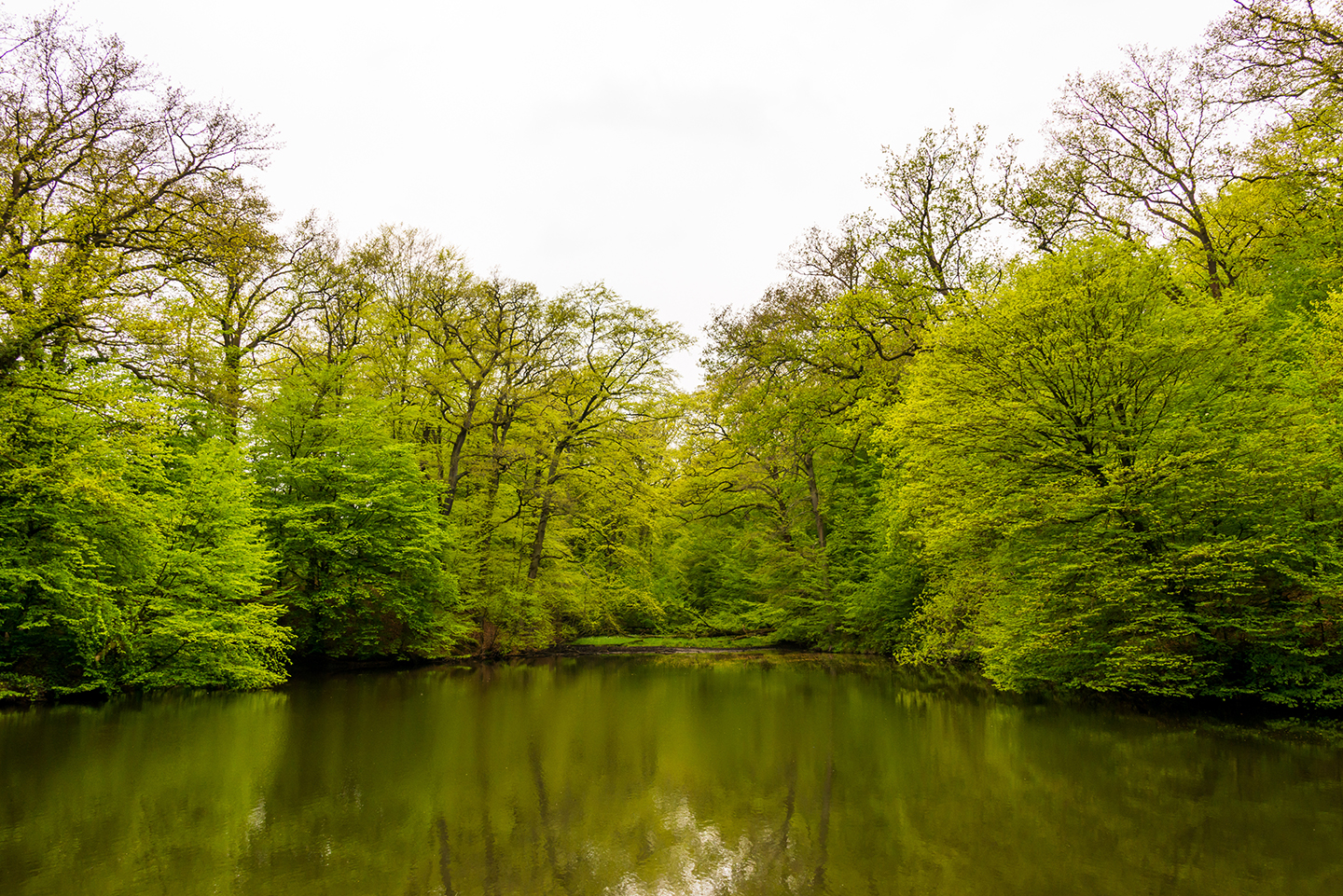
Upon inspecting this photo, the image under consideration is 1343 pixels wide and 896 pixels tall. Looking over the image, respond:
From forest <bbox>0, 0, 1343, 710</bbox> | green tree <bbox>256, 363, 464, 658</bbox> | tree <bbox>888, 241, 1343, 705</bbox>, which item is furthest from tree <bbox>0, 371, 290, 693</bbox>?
tree <bbox>888, 241, 1343, 705</bbox>

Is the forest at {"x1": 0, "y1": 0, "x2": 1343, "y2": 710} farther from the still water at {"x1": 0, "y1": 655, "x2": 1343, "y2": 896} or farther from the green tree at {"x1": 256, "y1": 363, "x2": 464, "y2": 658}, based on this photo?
the still water at {"x1": 0, "y1": 655, "x2": 1343, "y2": 896}

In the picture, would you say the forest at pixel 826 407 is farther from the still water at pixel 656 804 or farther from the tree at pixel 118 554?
the still water at pixel 656 804

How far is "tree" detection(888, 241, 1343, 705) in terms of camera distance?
36.2 feet

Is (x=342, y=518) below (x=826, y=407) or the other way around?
below

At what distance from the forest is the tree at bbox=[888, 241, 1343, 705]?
7 cm

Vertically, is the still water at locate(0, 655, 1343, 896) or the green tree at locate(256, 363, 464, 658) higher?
the green tree at locate(256, 363, 464, 658)

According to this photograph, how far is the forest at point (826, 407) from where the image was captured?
11.5 m

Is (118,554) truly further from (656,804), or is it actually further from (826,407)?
(826,407)

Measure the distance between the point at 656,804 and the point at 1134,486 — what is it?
27.0 ft

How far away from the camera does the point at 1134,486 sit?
11.4m

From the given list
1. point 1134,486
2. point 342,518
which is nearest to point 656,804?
A: point 1134,486

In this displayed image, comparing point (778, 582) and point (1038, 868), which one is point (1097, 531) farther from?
point (778, 582)

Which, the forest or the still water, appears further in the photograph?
the forest

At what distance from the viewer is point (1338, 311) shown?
11.4 m
